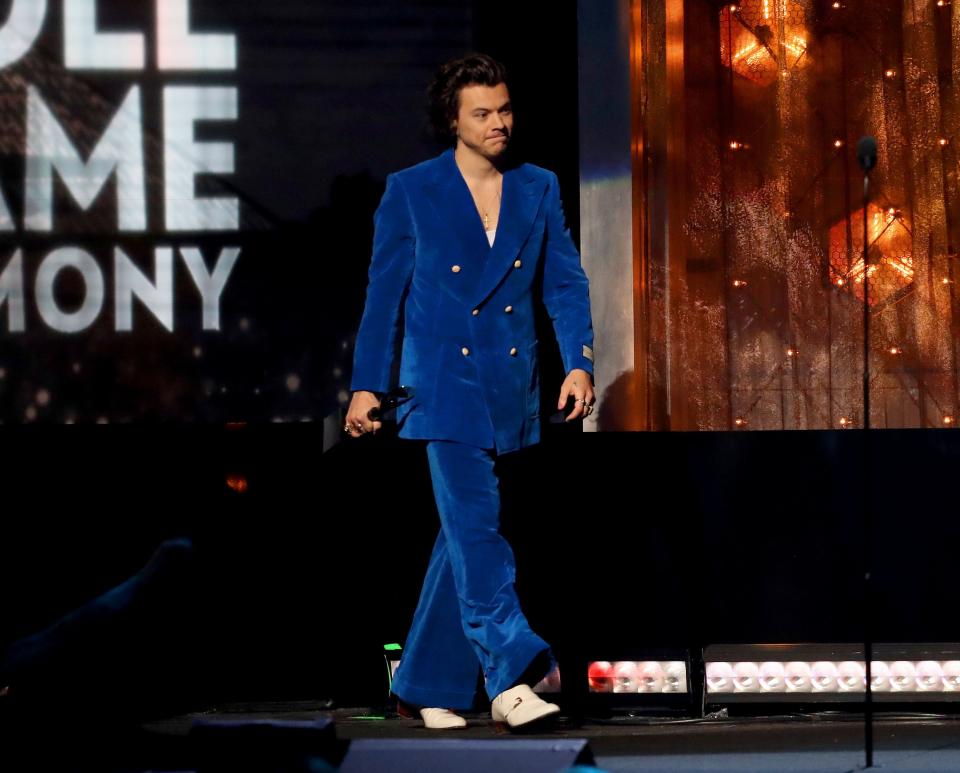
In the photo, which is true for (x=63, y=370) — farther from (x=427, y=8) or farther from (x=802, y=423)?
(x=802, y=423)

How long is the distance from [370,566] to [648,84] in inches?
71.6

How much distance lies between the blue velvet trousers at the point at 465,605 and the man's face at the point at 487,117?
812mm

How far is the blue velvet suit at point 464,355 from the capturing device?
3.79m

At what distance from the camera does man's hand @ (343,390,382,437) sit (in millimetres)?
3893

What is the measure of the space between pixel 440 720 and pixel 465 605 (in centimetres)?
39

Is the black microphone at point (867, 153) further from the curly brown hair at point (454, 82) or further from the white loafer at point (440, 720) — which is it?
the white loafer at point (440, 720)

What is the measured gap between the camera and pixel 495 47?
4.77 metres

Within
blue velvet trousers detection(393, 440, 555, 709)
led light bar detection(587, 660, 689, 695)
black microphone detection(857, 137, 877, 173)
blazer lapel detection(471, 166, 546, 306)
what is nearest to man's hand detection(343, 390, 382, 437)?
blue velvet trousers detection(393, 440, 555, 709)

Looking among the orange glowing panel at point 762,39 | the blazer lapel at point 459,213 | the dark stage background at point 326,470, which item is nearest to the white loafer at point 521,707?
the dark stage background at point 326,470

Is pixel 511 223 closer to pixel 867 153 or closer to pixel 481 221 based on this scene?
pixel 481 221

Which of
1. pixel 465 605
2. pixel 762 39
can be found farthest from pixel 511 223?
pixel 762 39

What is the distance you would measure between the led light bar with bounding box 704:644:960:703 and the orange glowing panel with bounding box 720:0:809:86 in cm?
188

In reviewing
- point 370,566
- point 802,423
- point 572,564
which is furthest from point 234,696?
point 802,423

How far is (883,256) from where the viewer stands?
195 inches
